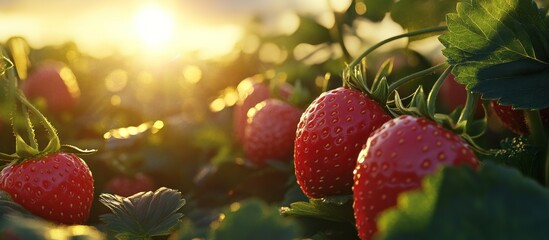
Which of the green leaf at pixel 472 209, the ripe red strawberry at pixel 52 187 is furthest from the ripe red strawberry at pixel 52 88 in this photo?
the green leaf at pixel 472 209

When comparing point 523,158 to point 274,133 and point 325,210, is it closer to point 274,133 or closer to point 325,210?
point 325,210

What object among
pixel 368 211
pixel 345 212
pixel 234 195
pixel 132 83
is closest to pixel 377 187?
pixel 368 211

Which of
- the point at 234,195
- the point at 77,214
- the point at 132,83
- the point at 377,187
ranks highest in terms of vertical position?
the point at 377,187

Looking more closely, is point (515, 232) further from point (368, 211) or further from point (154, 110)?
point (154, 110)

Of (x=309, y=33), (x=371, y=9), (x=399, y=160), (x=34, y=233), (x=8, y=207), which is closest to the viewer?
(x=34, y=233)

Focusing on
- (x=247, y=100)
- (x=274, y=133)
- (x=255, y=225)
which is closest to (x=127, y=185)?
(x=274, y=133)

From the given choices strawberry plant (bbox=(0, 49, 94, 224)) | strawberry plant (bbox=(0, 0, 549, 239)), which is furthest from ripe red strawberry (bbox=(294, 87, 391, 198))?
strawberry plant (bbox=(0, 49, 94, 224))
